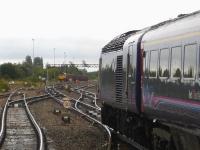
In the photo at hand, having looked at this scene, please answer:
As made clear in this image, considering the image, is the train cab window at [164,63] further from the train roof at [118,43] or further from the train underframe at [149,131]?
the train roof at [118,43]

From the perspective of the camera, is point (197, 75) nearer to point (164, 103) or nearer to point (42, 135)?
point (164, 103)

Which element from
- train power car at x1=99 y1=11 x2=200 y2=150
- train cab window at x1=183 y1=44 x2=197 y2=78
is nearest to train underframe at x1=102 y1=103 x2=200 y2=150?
train power car at x1=99 y1=11 x2=200 y2=150

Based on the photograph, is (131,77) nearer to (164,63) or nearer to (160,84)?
(160,84)

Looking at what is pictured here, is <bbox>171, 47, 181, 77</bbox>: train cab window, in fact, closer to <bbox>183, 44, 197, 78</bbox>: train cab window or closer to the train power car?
the train power car

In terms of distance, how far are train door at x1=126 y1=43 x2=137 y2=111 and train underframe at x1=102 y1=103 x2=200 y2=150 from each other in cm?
47

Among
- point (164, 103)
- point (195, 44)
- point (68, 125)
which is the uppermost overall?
point (195, 44)

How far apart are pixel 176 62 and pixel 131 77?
4539 mm

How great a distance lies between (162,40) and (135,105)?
125 inches

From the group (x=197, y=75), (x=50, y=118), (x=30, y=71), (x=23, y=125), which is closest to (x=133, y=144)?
(x=197, y=75)

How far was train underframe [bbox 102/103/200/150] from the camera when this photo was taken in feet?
38.1

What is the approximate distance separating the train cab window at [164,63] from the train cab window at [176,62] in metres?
0.42

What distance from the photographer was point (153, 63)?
545 inches

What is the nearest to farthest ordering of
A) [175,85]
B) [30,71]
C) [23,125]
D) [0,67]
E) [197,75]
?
[197,75] → [175,85] → [23,125] → [0,67] → [30,71]

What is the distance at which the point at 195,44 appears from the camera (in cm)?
1069
